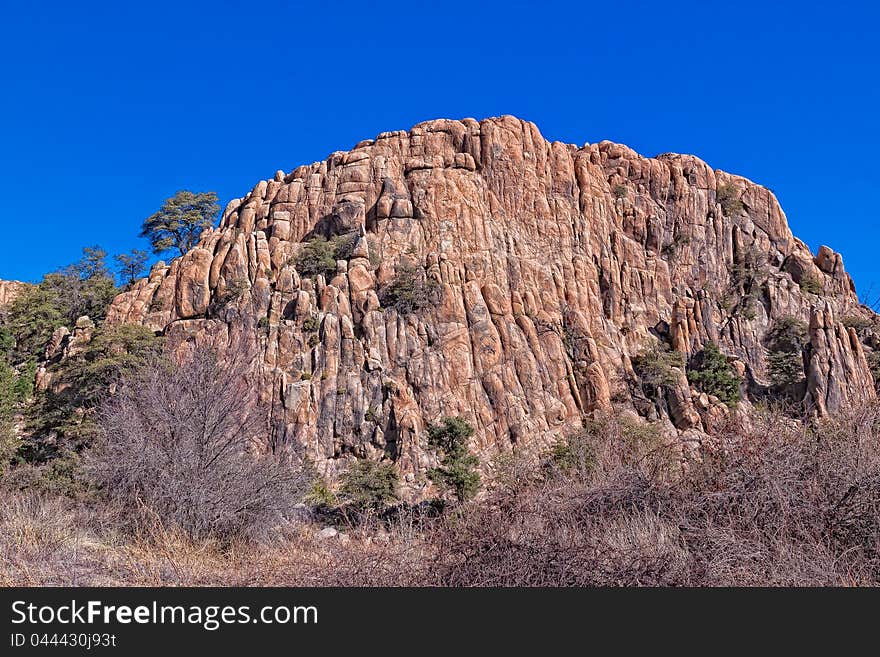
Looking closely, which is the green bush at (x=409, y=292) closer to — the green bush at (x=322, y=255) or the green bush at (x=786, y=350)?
the green bush at (x=322, y=255)

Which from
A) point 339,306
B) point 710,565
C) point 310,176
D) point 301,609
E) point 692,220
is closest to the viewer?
point 301,609

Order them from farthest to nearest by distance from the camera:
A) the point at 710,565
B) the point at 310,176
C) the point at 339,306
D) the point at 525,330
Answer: the point at 310,176
the point at 525,330
the point at 339,306
the point at 710,565

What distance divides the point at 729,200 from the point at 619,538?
60144 millimetres

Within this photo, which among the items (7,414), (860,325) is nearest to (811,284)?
(860,325)

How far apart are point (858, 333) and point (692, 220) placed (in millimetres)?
15273

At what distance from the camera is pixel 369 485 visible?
3100 cm

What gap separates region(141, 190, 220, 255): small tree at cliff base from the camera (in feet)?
187

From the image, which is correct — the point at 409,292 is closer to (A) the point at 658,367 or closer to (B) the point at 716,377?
(A) the point at 658,367

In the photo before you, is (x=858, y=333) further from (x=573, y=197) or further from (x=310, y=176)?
(x=310, y=176)

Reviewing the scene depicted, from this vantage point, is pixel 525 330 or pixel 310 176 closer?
pixel 525 330

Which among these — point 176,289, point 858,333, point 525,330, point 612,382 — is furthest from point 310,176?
point 858,333

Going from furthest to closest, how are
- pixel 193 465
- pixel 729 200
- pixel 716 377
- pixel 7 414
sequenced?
1. pixel 729 200
2. pixel 716 377
3. pixel 7 414
4. pixel 193 465

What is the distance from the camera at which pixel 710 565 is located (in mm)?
6078

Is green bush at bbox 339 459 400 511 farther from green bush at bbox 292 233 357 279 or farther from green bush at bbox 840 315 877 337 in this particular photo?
green bush at bbox 840 315 877 337
